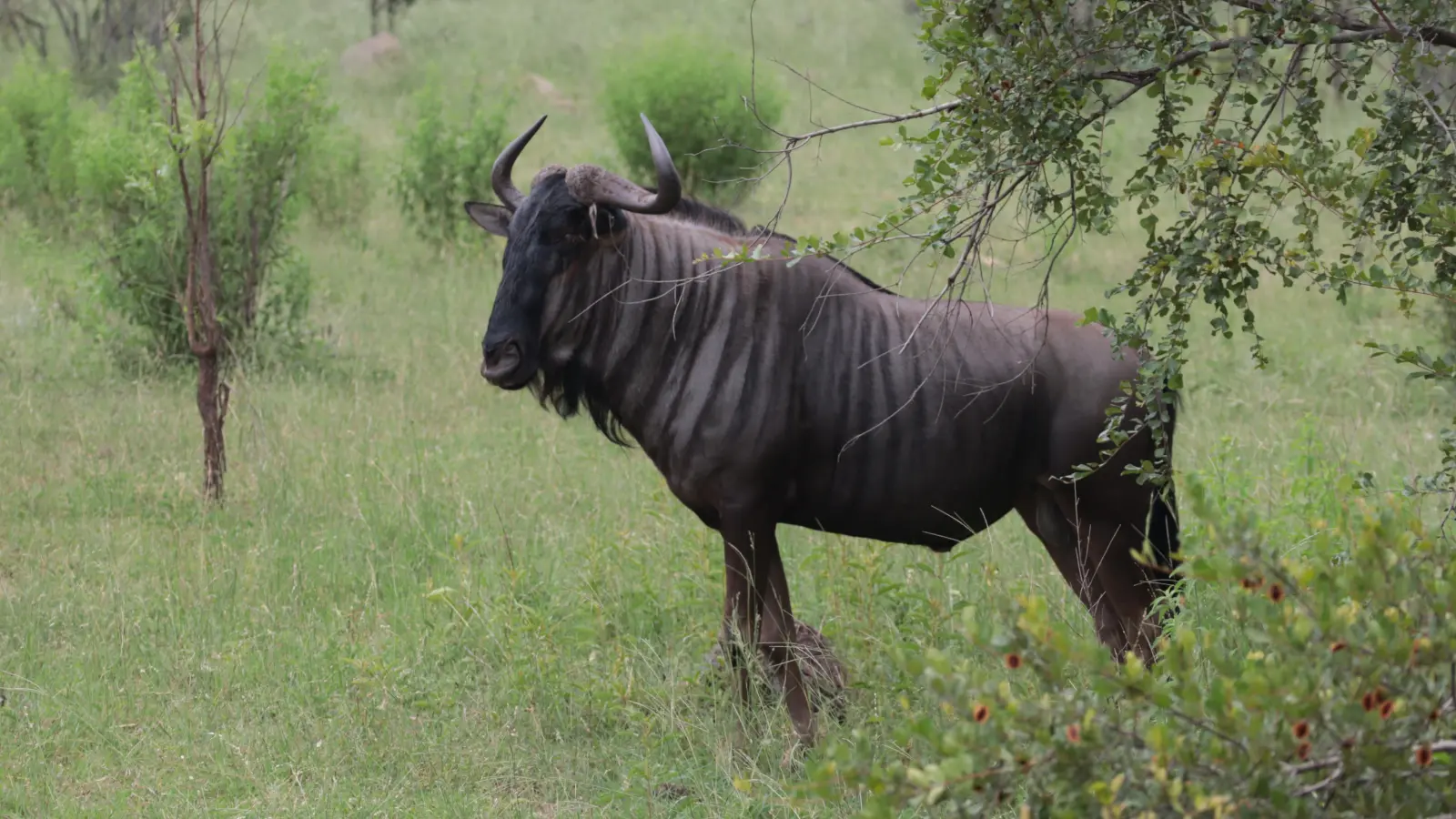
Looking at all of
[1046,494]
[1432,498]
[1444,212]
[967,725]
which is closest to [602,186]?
[1046,494]

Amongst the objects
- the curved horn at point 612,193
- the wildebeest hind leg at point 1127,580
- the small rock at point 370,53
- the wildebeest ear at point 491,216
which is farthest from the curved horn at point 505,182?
the small rock at point 370,53

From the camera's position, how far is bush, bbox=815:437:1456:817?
2043 mm

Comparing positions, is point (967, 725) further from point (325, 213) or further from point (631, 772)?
point (325, 213)

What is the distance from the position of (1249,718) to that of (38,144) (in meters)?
14.8

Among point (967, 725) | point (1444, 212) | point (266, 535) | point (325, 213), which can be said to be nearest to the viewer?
point (967, 725)

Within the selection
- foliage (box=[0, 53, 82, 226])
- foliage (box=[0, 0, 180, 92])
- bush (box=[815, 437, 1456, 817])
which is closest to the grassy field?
bush (box=[815, 437, 1456, 817])

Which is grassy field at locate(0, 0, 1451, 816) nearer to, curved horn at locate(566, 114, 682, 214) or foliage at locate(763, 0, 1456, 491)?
foliage at locate(763, 0, 1456, 491)

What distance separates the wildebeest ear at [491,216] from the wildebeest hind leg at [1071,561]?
1.96 m

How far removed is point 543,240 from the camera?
464cm

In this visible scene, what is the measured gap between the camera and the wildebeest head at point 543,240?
4.59 metres

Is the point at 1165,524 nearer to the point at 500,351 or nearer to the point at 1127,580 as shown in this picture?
the point at 1127,580

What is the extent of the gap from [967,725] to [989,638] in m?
0.16

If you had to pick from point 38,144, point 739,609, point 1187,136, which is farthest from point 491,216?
point 38,144

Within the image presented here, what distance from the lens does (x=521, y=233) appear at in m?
4.65
